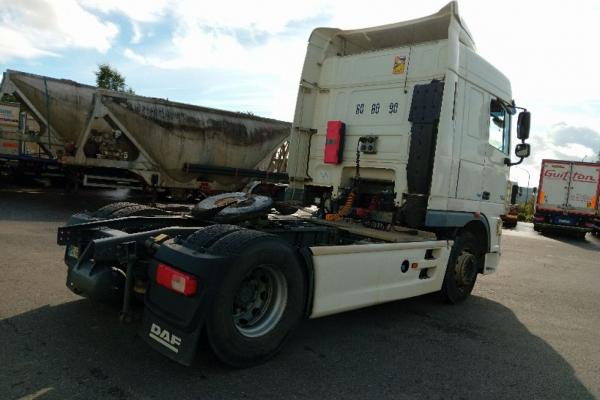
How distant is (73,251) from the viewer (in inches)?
163

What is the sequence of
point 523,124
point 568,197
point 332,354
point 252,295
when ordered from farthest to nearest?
point 568,197 < point 523,124 < point 332,354 < point 252,295

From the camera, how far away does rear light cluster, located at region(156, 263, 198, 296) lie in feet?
10.00

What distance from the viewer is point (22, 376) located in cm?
301

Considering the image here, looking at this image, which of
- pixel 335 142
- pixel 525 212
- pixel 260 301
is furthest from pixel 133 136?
pixel 525 212

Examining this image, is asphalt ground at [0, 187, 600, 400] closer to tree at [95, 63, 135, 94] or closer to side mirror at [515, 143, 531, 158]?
side mirror at [515, 143, 531, 158]

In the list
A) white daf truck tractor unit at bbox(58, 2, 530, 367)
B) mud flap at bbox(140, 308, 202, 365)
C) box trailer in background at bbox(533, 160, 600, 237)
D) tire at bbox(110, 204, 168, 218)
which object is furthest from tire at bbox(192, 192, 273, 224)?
box trailer in background at bbox(533, 160, 600, 237)

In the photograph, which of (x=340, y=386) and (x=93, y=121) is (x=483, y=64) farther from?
(x=93, y=121)

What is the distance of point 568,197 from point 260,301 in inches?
774

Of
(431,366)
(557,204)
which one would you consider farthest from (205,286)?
(557,204)

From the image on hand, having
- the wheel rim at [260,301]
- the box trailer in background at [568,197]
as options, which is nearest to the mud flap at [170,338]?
the wheel rim at [260,301]

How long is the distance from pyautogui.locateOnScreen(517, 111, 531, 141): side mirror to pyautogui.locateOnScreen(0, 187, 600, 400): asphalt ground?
2.31 meters

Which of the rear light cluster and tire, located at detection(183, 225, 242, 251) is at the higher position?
tire, located at detection(183, 225, 242, 251)

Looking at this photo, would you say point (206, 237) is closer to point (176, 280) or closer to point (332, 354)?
point (176, 280)

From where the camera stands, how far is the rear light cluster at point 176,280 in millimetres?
3047
